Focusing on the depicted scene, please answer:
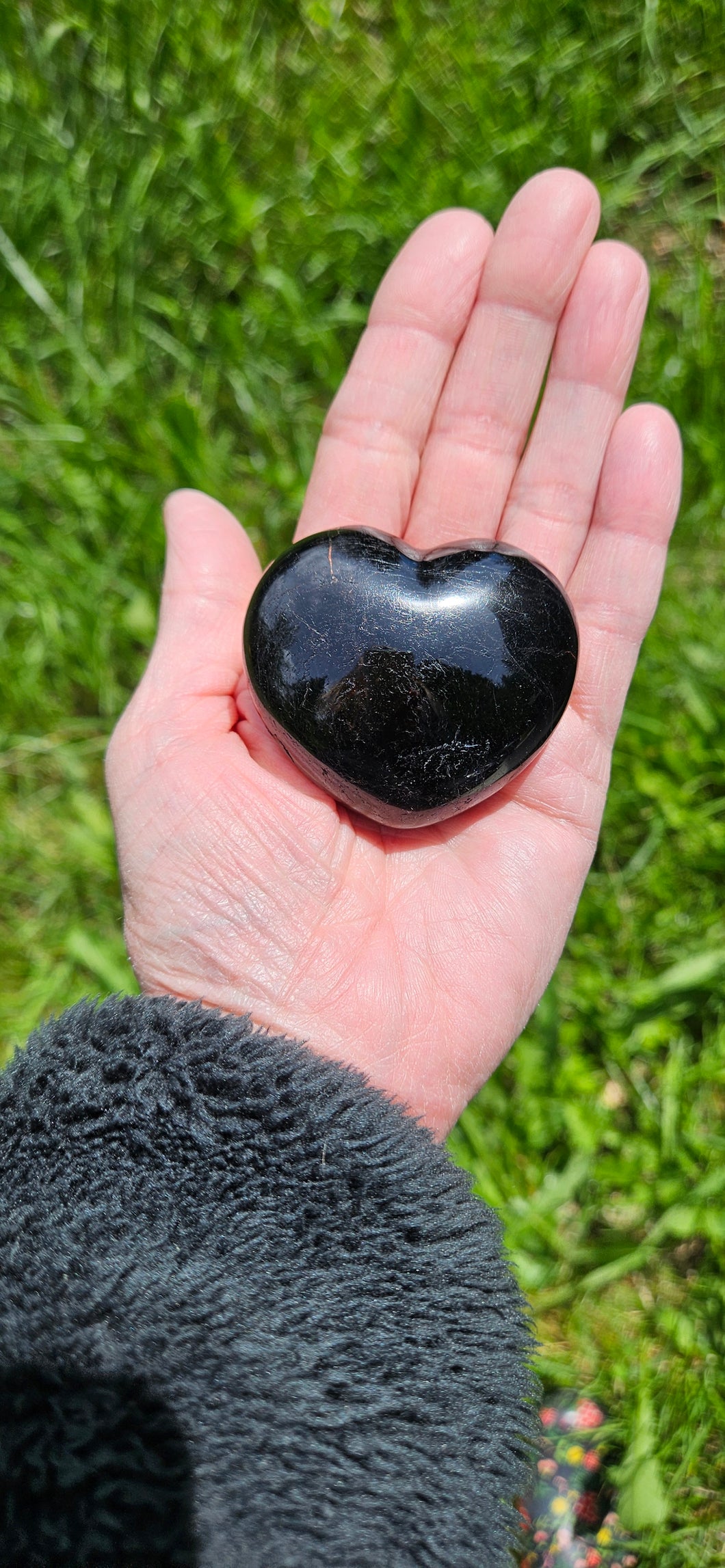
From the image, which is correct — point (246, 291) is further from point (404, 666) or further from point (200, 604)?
point (404, 666)

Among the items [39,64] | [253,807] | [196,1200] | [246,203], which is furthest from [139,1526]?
[39,64]

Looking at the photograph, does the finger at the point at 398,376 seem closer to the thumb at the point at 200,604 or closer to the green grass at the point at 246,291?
the thumb at the point at 200,604

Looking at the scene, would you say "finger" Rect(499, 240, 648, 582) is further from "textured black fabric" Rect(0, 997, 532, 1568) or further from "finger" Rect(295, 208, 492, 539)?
"textured black fabric" Rect(0, 997, 532, 1568)

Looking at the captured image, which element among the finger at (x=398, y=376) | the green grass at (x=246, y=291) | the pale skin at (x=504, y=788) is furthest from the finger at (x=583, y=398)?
the green grass at (x=246, y=291)

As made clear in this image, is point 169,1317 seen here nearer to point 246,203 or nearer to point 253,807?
point 253,807

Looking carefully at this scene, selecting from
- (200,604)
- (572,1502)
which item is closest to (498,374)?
(200,604)

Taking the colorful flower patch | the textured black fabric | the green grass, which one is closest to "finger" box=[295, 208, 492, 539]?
the green grass
